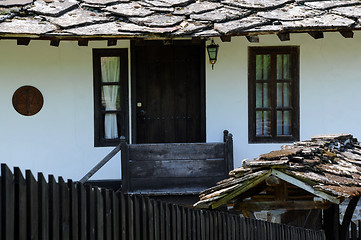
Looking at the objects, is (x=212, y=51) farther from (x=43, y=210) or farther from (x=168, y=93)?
(x=43, y=210)

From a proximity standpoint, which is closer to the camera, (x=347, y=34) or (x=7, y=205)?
(x=7, y=205)

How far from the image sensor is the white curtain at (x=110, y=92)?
11.5 m

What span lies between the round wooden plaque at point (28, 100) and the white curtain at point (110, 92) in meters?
1.02

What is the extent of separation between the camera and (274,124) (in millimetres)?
11531

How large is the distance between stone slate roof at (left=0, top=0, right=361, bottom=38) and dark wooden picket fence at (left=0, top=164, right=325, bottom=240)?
5.10 meters

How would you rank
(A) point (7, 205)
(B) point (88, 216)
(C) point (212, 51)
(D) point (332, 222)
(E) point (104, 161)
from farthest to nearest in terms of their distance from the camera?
(C) point (212, 51), (E) point (104, 161), (D) point (332, 222), (B) point (88, 216), (A) point (7, 205)

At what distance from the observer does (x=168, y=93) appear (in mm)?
11789

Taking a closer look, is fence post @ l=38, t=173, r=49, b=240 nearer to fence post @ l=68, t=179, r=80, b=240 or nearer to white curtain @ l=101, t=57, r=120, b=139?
fence post @ l=68, t=179, r=80, b=240

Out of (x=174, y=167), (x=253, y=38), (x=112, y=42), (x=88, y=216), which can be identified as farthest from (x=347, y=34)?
(x=88, y=216)

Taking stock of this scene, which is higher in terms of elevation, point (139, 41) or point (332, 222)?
point (139, 41)

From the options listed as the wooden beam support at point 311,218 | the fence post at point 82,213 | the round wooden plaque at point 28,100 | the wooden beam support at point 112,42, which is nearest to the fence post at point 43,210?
the fence post at point 82,213

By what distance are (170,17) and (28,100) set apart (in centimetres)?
257

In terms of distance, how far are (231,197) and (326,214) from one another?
66.2 inches

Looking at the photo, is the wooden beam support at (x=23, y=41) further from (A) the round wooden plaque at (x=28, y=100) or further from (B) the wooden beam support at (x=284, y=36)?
(B) the wooden beam support at (x=284, y=36)
